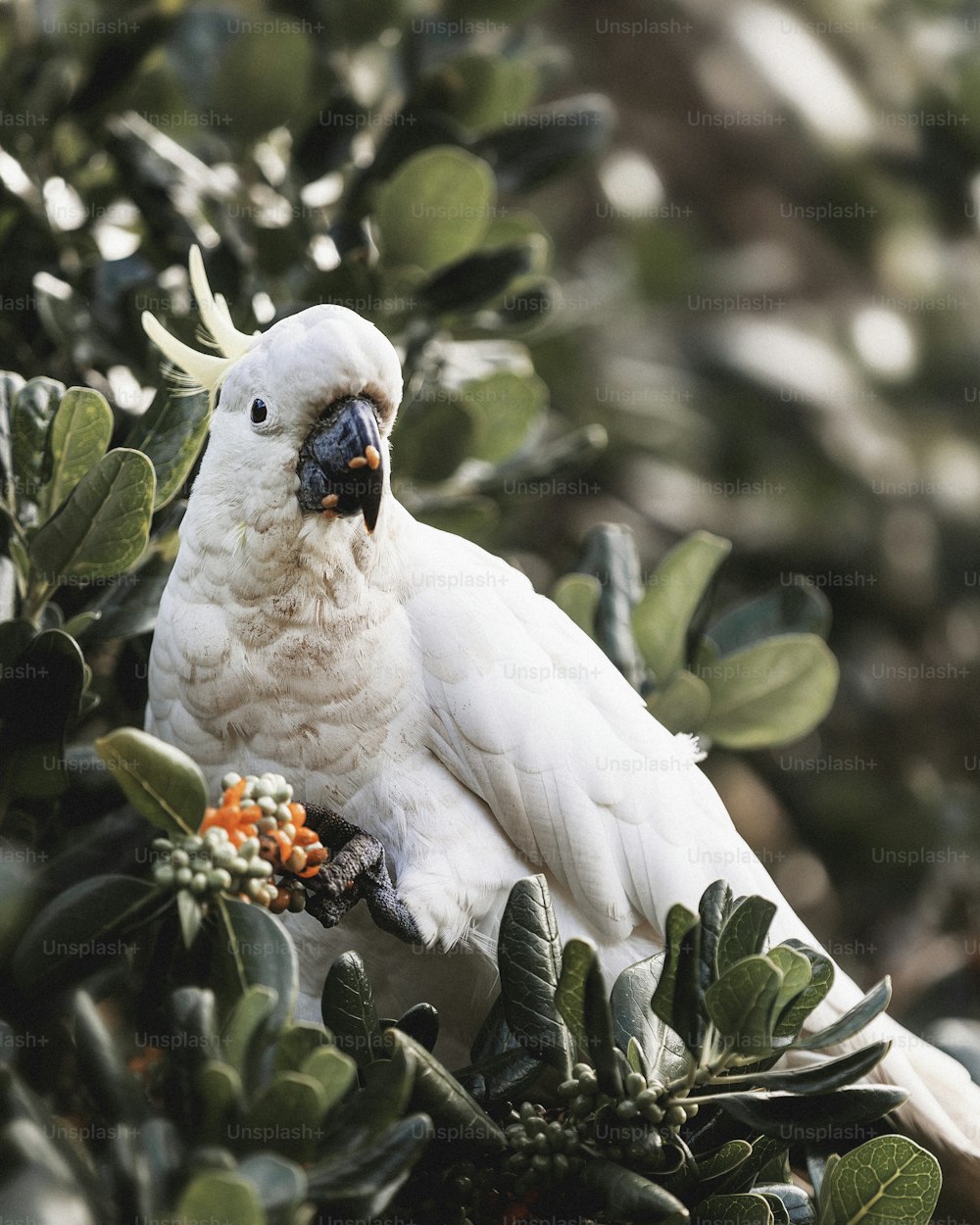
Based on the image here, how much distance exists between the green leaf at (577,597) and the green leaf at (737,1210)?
2.76 feet

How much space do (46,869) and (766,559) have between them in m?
2.43

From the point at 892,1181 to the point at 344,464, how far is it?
0.91 m

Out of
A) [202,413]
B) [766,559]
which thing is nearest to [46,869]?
[202,413]

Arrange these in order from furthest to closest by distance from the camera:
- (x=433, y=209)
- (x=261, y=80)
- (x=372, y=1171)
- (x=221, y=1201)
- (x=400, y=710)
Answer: (x=261, y=80)
(x=433, y=209)
(x=400, y=710)
(x=372, y=1171)
(x=221, y=1201)

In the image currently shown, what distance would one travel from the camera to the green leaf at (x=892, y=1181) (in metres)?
1.18

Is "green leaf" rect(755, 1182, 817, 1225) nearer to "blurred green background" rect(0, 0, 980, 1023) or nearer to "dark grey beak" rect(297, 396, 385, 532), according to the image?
"dark grey beak" rect(297, 396, 385, 532)

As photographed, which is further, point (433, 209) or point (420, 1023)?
point (433, 209)

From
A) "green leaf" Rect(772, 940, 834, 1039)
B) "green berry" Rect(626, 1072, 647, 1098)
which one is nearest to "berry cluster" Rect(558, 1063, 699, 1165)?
"green berry" Rect(626, 1072, 647, 1098)

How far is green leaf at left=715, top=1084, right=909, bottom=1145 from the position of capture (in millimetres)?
1108

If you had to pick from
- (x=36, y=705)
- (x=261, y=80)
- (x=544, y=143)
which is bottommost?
(x=36, y=705)

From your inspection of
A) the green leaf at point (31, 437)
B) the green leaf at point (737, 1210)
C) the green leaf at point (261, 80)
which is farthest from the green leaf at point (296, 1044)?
the green leaf at point (261, 80)

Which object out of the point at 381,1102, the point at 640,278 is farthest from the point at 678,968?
the point at 640,278

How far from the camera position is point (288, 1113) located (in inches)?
36.1

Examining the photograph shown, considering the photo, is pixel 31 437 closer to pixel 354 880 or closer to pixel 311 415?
pixel 311 415
